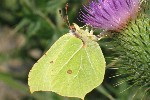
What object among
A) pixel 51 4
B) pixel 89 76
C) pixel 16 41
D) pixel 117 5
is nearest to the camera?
pixel 117 5

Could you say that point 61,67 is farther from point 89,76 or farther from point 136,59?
point 136,59

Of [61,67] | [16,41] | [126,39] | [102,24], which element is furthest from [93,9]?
[16,41]

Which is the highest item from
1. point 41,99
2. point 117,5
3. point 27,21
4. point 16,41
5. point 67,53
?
point 117,5

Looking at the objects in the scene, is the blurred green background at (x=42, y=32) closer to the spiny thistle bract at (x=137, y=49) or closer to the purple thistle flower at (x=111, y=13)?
the spiny thistle bract at (x=137, y=49)

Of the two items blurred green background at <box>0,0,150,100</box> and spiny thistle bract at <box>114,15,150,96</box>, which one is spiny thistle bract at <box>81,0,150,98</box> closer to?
spiny thistle bract at <box>114,15,150,96</box>

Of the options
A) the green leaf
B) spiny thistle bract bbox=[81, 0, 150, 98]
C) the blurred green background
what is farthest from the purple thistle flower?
the blurred green background

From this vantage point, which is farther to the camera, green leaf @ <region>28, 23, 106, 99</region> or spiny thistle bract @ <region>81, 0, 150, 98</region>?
green leaf @ <region>28, 23, 106, 99</region>
